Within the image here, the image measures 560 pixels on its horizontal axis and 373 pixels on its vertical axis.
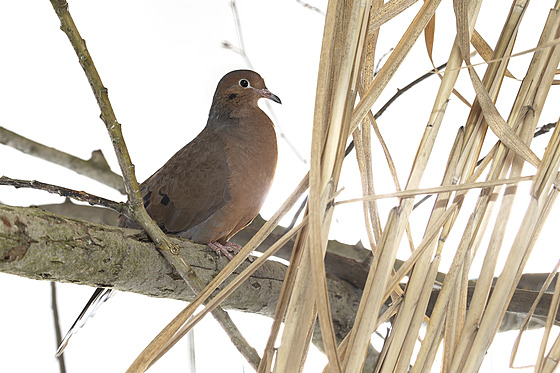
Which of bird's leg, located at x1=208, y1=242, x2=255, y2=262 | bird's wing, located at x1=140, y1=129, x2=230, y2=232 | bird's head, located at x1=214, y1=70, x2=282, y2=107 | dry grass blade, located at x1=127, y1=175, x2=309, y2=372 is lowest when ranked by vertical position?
dry grass blade, located at x1=127, y1=175, x2=309, y2=372

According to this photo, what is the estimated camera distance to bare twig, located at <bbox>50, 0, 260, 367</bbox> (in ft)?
1.53

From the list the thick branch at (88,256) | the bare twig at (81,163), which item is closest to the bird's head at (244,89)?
the bare twig at (81,163)

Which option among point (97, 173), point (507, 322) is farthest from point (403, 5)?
point (97, 173)

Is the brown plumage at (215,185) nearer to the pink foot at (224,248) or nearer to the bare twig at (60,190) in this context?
the pink foot at (224,248)

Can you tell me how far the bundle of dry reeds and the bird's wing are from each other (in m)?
0.78

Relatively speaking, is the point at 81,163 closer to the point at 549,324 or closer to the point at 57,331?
the point at 57,331

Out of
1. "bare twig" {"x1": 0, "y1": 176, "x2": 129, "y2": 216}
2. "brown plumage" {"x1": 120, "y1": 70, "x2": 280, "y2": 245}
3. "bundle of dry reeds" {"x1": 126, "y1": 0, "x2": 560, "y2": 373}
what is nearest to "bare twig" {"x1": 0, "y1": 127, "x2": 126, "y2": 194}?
"brown plumage" {"x1": 120, "y1": 70, "x2": 280, "y2": 245}

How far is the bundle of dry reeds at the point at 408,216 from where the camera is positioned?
1.08 ft

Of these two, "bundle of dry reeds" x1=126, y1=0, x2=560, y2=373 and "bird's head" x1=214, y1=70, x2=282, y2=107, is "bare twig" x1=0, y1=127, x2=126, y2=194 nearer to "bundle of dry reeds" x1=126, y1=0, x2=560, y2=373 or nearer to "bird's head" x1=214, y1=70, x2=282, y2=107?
"bird's head" x1=214, y1=70, x2=282, y2=107

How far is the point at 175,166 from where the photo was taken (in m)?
1.28

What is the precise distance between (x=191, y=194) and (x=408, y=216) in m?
0.89

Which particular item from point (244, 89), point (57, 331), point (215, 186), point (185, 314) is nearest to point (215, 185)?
point (215, 186)

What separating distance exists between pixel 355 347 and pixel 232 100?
1.13 m

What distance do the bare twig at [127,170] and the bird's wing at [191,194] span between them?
0.56 metres
